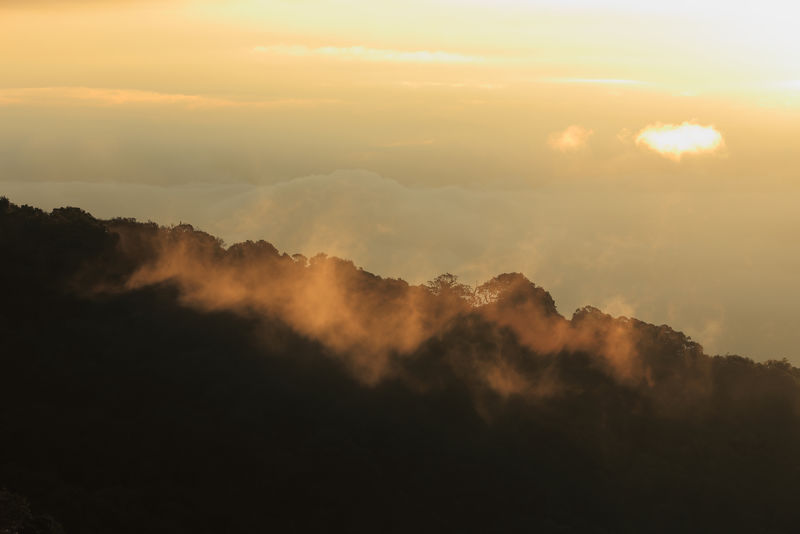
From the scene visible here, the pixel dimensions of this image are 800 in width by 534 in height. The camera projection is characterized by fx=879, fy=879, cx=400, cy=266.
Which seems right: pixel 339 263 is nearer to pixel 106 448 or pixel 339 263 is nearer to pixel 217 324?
pixel 217 324

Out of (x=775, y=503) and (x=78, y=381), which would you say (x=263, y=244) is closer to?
(x=78, y=381)

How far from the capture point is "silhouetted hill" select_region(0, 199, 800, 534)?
147 ft

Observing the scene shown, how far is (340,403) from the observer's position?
181ft

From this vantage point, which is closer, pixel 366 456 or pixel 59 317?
pixel 366 456

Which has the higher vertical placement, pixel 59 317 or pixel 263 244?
pixel 263 244

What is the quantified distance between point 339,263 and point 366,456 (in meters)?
24.7

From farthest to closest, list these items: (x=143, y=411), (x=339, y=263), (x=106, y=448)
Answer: (x=339, y=263) < (x=143, y=411) < (x=106, y=448)

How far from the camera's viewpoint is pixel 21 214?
66.3 metres

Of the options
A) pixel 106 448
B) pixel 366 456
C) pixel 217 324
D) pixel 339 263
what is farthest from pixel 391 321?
pixel 106 448

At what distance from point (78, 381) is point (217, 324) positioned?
12486mm

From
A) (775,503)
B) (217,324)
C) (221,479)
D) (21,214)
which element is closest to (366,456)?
(221,479)

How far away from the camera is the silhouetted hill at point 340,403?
147 feet

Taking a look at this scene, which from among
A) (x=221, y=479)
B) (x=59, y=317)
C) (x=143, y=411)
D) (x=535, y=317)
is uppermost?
(x=535, y=317)

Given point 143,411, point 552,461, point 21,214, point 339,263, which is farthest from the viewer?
point 339,263
